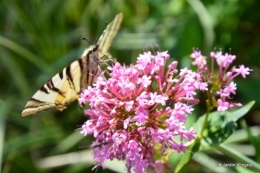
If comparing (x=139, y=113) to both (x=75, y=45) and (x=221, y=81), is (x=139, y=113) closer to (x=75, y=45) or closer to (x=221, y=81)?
(x=221, y=81)

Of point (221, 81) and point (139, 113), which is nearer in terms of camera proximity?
point (139, 113)

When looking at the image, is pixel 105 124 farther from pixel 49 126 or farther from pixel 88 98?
pixel 49 126

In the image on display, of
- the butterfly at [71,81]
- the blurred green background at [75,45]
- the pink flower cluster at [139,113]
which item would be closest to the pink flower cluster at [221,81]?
the pink flower cluster at [139,113]

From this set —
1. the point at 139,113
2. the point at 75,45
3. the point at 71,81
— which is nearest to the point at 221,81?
the point at 139,113

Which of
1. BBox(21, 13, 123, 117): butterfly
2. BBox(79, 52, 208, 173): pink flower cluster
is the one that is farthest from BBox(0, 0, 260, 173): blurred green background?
BBox(79, 52, 208, 173): pink flower cluster

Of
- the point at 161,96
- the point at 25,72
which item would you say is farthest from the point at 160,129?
the point at 25,72

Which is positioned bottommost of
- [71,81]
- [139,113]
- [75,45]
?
[139,113]
